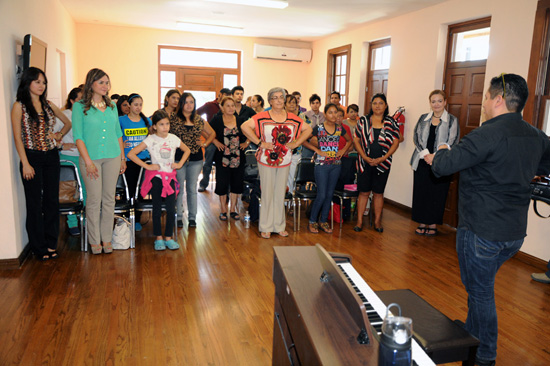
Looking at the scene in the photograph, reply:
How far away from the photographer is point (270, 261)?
13.2 ft

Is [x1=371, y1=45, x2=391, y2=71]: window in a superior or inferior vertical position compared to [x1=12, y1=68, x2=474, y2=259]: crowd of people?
superior

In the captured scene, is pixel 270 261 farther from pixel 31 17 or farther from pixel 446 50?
pixel 446 50

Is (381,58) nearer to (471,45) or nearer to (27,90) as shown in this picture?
(471,45)

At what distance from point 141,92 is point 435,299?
7.34 m

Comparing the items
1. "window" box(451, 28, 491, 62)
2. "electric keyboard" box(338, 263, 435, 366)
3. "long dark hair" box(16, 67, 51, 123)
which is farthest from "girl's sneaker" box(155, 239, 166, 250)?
"window" box(451, 28, 491, 62)

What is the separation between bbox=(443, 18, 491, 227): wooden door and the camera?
5129 millimetres

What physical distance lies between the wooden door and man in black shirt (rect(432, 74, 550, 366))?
10.2 ft

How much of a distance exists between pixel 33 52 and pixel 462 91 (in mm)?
4930

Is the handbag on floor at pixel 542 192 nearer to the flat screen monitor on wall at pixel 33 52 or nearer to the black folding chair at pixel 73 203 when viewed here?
the black folding chair at pixel 73 203

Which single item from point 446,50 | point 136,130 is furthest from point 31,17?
point 446,50

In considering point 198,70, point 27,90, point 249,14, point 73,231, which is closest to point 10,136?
point 27,90

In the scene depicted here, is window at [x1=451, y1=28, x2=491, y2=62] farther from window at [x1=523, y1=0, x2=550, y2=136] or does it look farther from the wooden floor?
the wooden floor

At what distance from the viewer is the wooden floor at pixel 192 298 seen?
2520 mm

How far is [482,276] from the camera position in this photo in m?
2.26
